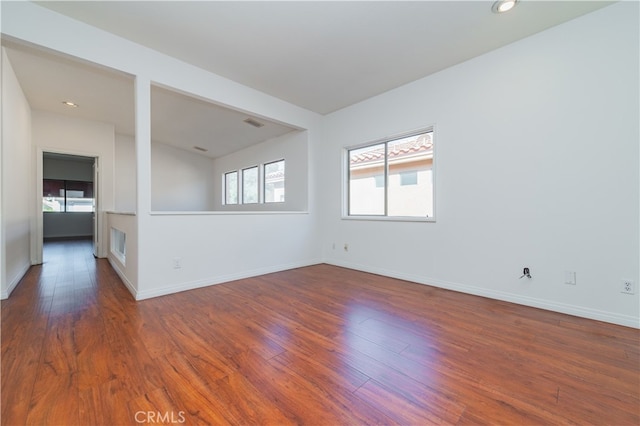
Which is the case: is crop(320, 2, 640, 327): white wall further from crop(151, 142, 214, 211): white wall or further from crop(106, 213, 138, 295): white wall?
crop(151, 142, 214, 211): white wall

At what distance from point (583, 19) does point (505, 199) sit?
1756mm

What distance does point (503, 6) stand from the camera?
223 centimetres

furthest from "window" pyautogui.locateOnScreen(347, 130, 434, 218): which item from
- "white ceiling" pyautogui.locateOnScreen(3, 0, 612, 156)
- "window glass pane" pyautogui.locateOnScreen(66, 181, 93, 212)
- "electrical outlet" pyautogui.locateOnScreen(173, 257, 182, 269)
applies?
"window glass pane" pyautogui.locateOnScreen(66, 181, 93, 212)

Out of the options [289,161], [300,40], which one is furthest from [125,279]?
[300,40]

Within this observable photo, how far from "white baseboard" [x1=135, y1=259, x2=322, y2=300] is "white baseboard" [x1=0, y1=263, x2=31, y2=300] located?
1.40 meters

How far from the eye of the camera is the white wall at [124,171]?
5957 mm

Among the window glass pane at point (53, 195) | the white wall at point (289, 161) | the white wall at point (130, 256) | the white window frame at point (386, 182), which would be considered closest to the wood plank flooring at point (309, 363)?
the white wall at point (130, 256)

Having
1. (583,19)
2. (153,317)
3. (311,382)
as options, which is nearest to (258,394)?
(311,382)

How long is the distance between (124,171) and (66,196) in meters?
5.04

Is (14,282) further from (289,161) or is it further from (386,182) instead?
(386,182)

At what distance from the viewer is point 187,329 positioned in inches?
82.7

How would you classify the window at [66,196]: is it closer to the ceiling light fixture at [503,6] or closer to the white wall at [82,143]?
the white wall at [82,143]

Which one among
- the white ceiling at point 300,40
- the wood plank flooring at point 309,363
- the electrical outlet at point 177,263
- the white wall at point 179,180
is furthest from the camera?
the white wall at point 179,180

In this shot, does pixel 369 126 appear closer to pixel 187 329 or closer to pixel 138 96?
pixel 138 96
